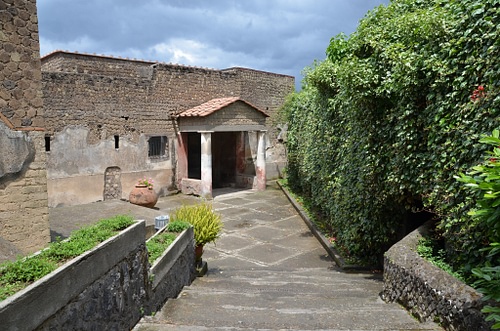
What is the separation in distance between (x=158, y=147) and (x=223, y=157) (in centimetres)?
420

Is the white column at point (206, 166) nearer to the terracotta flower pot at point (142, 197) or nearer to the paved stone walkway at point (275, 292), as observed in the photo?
the terracotta flower pot at point (142, 197)

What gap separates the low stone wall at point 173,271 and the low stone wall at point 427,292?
2729mm

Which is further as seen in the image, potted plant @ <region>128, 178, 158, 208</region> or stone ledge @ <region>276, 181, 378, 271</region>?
potted plant @ <region>128, 178, 158, 208</region>

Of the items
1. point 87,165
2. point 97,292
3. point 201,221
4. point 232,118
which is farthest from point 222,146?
point 97,292

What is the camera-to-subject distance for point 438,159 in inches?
174

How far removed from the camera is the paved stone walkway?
153 inches

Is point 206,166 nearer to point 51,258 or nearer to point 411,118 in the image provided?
point 411,118

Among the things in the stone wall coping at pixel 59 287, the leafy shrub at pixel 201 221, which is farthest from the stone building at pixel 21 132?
the stone wall coping at pixel 59 287

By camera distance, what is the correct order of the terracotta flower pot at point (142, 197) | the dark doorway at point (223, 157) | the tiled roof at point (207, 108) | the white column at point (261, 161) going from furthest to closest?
the dark doorway at point (223, 157) → the white column at point (261, 161) → the tiled roof at point (207, 108) → the terracotta flower pot at point (142, 197)

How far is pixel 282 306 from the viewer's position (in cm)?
463

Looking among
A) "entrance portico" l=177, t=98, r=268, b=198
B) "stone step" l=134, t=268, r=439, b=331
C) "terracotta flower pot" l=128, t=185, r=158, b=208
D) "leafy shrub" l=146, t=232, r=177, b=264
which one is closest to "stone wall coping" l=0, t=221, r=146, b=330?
"stone step" l=134, t=268, r=439, b=331

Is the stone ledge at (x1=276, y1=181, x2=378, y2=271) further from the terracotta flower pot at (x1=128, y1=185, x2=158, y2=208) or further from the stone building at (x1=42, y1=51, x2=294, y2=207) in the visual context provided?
the terracotta flower pot at (x1=128, y1=185, x2=158, y2=208)

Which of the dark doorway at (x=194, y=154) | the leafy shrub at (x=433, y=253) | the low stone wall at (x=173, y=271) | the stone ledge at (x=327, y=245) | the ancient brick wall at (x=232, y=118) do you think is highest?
the ancient brick wall at (x=232, y=118)

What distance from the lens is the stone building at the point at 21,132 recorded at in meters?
5.74
